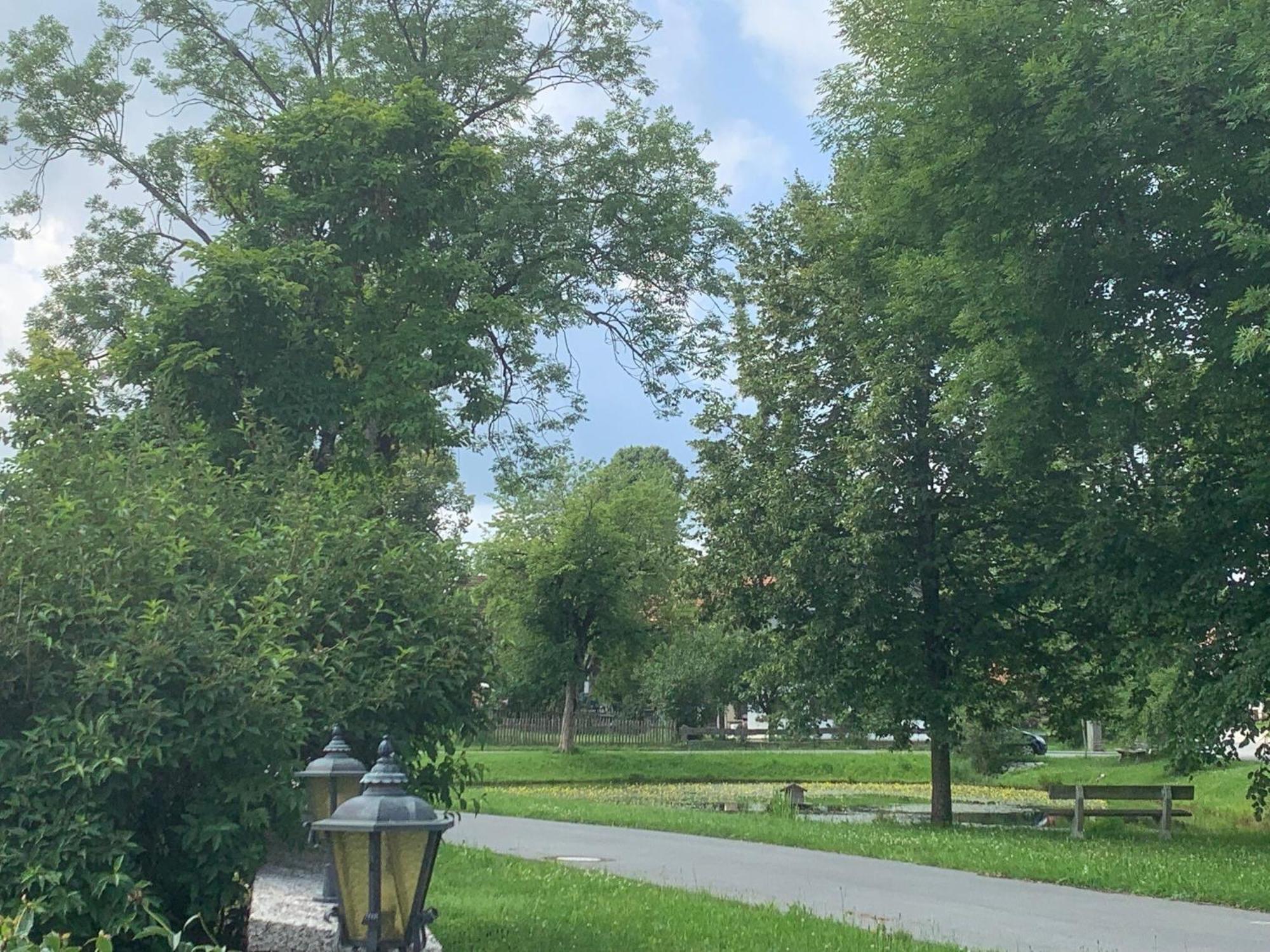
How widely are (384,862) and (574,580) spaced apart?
3713cm

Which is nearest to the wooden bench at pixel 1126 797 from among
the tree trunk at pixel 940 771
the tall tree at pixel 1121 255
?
the tree trunk at pixel 940 771

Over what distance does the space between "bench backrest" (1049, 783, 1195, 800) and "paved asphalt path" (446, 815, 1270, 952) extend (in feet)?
18.5

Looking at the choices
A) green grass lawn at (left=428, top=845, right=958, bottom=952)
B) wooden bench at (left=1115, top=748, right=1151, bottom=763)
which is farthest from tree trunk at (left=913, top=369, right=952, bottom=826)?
wooden bench at (left=1115, top=748, right=1151, bottom=763)

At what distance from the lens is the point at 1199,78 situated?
38.0 feet

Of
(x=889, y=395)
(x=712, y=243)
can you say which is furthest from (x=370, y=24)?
(x=889, y=395)

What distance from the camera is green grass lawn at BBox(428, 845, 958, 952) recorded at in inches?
332

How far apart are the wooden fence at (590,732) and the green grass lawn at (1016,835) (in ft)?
35.8

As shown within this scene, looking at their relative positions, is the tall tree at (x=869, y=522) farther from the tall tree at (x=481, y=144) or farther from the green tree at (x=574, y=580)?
the green tree at (x=574, y=580)

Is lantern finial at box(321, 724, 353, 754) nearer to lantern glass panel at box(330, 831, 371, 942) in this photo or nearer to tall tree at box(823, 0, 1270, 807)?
lantern glass panel at box(330, 831, 371, 942)

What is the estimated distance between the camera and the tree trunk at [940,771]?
21188mm

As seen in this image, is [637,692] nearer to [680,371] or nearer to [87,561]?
[680,371]

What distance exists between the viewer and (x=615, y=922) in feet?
30.3

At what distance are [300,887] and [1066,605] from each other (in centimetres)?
1669

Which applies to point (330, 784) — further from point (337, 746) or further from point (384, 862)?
point (384, 862)
